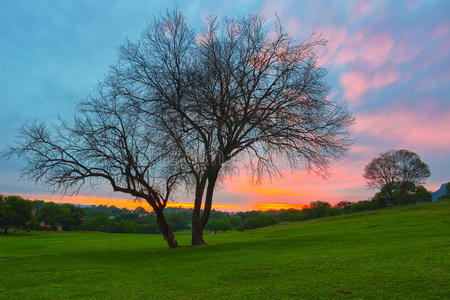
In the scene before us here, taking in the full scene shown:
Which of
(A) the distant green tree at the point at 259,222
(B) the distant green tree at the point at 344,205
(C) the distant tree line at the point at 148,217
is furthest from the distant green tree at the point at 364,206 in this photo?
(A) the distant green tree at the point at 259,222

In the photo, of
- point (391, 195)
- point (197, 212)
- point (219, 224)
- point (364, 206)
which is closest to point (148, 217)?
point (219, 224)

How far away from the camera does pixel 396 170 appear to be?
2763 inches

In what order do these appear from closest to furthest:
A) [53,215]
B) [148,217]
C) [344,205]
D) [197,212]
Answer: [197,212], [53,215], [344,205], [148,217]

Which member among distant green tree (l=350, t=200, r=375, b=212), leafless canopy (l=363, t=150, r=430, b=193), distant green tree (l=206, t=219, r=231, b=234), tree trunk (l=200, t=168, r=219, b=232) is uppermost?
leafless canopy (l=363, t=150, r=430, b=193)

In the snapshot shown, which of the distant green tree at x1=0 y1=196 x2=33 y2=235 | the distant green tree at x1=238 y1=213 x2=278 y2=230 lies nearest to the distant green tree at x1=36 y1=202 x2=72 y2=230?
the distant green tree at x1=0 y1=196 x2=33 y2=235

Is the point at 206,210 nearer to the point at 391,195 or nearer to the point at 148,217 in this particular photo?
the point at 391,195

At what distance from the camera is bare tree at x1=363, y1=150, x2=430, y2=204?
69.2 meters

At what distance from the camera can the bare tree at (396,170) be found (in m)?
69.2

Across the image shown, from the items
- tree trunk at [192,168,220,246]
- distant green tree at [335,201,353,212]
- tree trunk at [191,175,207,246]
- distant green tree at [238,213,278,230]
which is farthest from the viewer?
distant green tree at [335,201,353,212]

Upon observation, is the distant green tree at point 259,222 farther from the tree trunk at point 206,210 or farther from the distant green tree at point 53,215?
the tree trunk at point 206,210

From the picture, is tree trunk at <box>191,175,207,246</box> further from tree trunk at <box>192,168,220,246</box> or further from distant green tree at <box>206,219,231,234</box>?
distant green tree at <box>206,219,231,234</box>

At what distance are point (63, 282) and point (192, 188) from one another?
28.4ft

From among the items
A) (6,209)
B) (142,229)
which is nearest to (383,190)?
(142,229)

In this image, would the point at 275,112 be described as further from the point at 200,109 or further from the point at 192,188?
the point at 192,188
